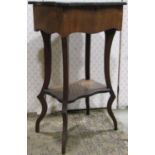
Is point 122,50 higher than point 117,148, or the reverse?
point 122,50

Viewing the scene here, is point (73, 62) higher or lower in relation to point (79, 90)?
higher

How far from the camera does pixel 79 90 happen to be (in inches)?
74.5

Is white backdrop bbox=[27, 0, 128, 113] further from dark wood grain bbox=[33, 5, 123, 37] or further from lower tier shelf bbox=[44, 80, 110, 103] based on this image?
dark wood grain bbox=[33, 5, 123, 37]

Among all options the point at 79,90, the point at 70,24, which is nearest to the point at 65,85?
the point at 79,90

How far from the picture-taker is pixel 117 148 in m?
1.74

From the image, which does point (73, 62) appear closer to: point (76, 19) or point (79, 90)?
point (79, 90)

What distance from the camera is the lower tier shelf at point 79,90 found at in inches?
69.9

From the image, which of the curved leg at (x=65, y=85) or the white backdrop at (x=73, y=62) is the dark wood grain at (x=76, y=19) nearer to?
the curved leg at (x=65, y=85)

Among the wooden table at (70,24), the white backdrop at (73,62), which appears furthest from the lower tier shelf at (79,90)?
the white backdrop at (73,62)

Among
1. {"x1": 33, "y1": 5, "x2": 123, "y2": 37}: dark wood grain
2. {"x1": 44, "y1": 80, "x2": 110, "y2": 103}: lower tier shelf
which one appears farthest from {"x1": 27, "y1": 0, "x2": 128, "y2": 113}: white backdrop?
{"x1": 33, "y1": 5, "x2": 123, "y2": 37}: dark wood grain
